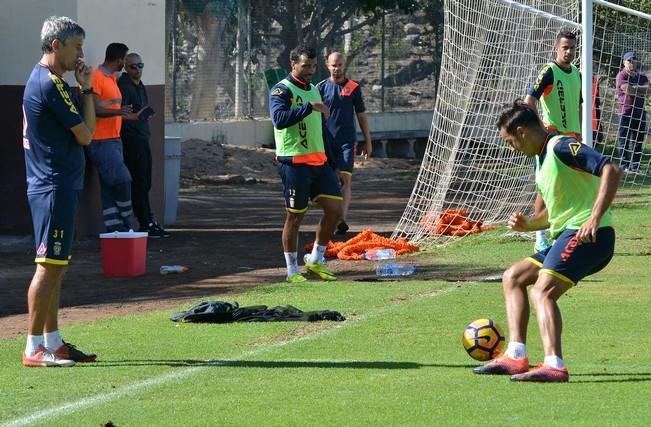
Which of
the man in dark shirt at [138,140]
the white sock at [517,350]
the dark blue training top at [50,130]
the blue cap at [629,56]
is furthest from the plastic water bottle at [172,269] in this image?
the blue cap at [629,56]

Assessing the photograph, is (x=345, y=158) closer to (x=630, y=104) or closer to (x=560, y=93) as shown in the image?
(x=560, y=93)

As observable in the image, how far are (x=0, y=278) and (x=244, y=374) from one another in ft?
21.1

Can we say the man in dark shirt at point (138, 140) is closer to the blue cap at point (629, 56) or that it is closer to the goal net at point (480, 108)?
the goal net at point (480, 108)

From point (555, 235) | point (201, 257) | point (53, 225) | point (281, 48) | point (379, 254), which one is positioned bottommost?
point (201, 257)

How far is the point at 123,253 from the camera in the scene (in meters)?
14.7

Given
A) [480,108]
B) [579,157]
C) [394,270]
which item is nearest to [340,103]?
[480,108]

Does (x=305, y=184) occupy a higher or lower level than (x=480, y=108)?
lower

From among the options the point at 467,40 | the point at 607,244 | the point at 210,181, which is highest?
the point at 467,40

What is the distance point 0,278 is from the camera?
14688 millimetres

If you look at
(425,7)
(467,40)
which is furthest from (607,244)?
(425,7)

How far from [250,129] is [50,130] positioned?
2284 cm

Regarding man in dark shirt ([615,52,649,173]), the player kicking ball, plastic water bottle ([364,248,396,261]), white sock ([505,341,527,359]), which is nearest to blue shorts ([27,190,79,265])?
the player kicking ball

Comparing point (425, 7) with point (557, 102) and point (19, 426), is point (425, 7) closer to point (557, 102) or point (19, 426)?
point (557, 102)

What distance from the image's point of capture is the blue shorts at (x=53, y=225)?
9.27 m
